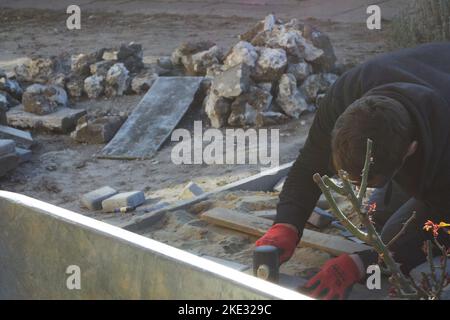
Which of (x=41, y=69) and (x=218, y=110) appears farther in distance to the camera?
(x=41, y=69)

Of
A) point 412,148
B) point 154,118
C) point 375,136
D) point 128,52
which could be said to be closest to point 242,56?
point 154,118

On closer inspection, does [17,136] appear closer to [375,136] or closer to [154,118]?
[154,118]

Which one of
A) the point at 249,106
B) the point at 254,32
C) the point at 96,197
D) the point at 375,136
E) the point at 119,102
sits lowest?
the point at 96,197

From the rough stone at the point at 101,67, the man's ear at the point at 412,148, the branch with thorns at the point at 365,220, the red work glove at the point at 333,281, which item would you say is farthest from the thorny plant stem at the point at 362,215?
the rough stone at the point at 101,67

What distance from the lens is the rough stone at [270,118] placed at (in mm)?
7054

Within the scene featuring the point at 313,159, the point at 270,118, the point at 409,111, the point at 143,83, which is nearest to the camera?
the point at 409,111

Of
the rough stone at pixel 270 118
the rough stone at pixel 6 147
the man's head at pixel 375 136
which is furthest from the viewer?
the rough stone at pixel 270 118

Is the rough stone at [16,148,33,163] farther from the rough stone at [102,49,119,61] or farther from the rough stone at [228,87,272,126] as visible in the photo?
the rough stone at [102,49,119,61]

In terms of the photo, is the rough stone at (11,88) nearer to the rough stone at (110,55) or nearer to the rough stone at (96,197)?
the rough stone at (110,55)

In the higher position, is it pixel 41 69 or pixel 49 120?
pixel 41 69

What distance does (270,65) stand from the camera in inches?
284

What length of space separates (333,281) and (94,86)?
5.10m

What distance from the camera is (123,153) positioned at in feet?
22.5

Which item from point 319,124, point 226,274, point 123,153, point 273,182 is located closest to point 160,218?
point 273,182
